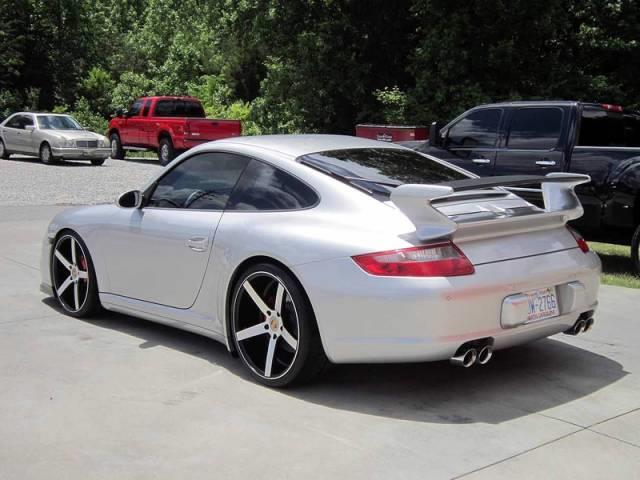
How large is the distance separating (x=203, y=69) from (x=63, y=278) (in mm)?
37795

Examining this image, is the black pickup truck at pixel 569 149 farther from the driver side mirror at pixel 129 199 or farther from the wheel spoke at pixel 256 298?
the wheel spoke at pixel 256 298

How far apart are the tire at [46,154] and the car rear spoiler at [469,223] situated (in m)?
21.5

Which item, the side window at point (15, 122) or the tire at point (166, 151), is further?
the side window at point (15, 122)

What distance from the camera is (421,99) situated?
2184 cm

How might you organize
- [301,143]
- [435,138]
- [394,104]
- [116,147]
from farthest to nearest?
[116,147]
[394,104]
[435,138]
[301,143]

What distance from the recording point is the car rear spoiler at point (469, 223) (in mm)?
4555

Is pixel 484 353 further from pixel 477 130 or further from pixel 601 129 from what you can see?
pixel 477 130

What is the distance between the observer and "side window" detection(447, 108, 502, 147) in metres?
10.7

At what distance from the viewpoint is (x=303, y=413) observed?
4.60 metres

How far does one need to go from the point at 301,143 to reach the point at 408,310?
167 centimetres

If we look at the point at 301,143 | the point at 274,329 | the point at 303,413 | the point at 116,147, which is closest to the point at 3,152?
the point at 116,147

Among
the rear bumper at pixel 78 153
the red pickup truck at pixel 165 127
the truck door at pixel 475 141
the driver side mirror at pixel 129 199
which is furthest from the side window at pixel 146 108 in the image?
the driver side mirror at pixel 129 199

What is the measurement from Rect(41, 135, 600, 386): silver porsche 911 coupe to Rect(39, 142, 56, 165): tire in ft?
64.8

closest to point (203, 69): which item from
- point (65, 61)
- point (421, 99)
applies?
point (65, 61)
